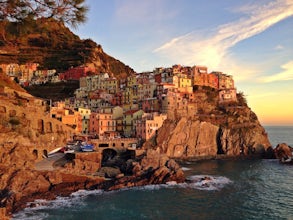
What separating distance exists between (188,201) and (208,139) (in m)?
37.1

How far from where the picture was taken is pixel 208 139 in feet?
235

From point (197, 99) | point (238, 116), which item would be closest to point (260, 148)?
point (238, 116)

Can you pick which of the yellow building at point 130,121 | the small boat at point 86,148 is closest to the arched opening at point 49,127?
the small boat at point 86,148

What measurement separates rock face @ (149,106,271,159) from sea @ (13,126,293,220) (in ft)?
58.3

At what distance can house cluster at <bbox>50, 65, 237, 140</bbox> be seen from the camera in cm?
6681

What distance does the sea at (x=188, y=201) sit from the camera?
3125 centimetres

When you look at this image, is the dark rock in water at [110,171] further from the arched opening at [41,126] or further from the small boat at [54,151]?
the arched opening at [41,126]

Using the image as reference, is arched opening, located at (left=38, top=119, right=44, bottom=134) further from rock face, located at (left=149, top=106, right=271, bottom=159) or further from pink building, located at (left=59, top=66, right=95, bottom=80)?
pink building, located at (left=59, top=66, right=95, bottom=80)

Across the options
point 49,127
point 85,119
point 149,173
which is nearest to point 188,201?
point 149,173

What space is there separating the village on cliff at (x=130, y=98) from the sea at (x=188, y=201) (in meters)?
23.4

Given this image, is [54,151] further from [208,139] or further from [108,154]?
[208,139]

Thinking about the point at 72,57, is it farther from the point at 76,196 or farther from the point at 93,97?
the point at 76,196

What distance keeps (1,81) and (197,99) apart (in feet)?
158

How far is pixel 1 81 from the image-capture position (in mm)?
63031
